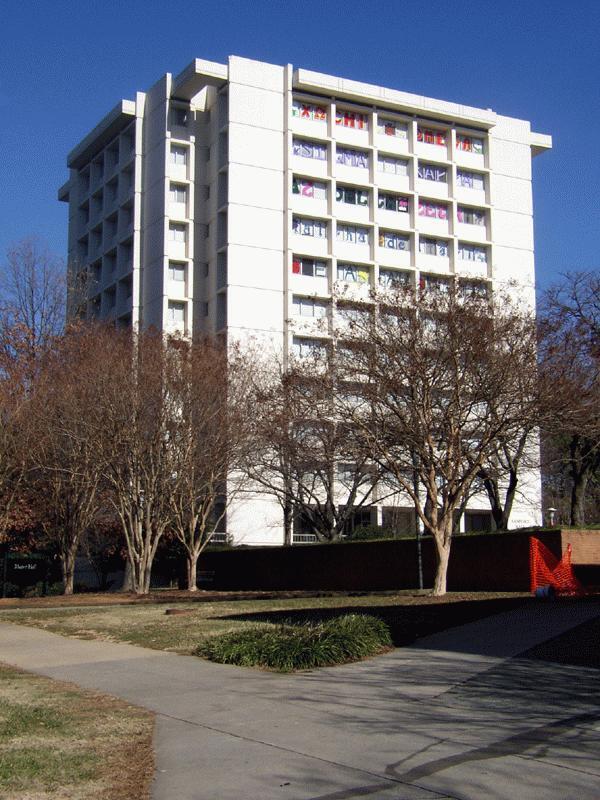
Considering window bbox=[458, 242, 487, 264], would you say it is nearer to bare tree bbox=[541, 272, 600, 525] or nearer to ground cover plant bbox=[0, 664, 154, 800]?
bare tree bbox=[541, 272, 600, 525]

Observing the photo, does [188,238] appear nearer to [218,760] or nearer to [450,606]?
Answer: [450,606]

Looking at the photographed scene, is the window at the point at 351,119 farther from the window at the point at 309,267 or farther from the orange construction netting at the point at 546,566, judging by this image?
the orange construction netting at the point at 546,566

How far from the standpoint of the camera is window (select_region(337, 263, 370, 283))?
200 feet

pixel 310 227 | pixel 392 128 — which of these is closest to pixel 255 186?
pixel 310 227

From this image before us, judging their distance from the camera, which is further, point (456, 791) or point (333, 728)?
point (333, 728)

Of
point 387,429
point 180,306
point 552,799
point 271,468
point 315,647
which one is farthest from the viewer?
point 180,306

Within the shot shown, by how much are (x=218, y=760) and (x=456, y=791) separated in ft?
6.47

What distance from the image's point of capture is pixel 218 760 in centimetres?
746

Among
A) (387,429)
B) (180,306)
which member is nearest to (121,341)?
(387,429)

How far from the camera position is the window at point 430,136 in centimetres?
6512

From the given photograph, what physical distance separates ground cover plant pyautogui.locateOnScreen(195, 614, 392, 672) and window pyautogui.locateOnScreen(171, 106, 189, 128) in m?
52.0

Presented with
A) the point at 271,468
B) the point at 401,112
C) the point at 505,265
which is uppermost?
the point at 401,112

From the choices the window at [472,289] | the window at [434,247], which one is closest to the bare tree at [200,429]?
the window at [472,289]

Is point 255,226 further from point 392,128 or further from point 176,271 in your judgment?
point 392,128
